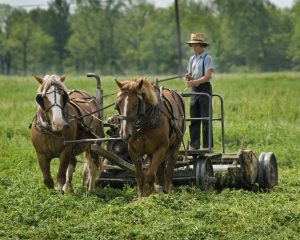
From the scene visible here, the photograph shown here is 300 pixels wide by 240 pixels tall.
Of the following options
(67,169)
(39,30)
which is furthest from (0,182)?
(39,30)

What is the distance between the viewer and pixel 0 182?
12016 mm

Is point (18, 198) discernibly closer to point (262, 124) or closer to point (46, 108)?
point (46, 108)

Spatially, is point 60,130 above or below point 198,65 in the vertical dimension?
below

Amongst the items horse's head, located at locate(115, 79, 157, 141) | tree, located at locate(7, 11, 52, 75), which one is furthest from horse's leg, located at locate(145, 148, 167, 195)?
tree, located at locate(7, 11, 52, 75)

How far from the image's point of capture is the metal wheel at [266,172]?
12.5 metres

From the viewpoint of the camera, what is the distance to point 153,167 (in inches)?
424

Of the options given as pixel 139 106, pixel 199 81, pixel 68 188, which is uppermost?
pixel 199 81

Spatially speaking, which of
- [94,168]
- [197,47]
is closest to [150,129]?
[94,168]

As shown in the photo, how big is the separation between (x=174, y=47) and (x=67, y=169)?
265 ft

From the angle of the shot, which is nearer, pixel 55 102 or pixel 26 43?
pixel 55 102

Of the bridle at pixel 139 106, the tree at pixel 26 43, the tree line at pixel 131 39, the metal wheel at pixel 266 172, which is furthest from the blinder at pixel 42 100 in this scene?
the tree at pixel 26 43

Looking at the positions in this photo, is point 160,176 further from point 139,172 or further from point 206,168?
point 139,172

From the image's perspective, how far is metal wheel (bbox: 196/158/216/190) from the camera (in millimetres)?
11733

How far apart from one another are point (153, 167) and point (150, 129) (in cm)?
53
